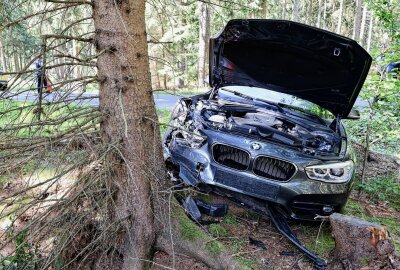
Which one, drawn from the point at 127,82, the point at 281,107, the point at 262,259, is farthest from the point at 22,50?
the point at 281,107

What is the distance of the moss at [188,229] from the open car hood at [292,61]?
2222 millimetres

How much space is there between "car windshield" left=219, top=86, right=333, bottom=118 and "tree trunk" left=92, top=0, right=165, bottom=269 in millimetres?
2261

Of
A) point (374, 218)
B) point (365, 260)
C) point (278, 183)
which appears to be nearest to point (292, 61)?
point (278, 183)

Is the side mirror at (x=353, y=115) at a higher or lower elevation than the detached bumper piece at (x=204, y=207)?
higher

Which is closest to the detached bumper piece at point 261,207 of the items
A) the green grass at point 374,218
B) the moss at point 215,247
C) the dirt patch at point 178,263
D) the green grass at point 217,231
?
the green grass at point 217,231

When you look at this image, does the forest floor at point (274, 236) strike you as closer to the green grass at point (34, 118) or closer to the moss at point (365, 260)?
the moss at point (365, 260)

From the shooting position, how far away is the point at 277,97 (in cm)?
482

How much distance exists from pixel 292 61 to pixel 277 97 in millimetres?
627

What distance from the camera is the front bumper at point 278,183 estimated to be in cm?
323

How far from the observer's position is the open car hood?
379cm

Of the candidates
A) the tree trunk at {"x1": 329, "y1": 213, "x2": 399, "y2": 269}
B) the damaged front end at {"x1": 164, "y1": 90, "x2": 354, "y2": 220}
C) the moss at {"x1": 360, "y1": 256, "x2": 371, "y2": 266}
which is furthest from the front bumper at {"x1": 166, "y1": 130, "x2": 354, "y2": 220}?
the moss at {"x1": 360, "y1": 256, "x2": 371, "y2": 266}

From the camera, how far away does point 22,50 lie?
8.53 feet

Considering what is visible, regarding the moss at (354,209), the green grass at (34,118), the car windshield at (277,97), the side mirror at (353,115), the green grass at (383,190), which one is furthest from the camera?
the car windshield at (277,97)

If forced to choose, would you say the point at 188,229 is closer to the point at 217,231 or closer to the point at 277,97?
the point at 217,231
